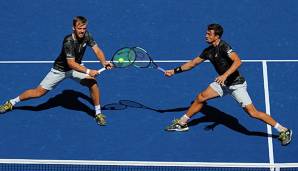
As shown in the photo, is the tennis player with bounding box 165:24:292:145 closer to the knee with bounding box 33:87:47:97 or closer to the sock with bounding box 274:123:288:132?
the sock with bounding box 274:123:288:132

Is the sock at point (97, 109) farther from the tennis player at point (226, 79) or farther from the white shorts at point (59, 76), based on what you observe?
the tennis player at point (226, 79)

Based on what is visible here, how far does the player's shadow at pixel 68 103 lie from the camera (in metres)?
10.3

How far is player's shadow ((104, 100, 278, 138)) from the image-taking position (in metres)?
9.62

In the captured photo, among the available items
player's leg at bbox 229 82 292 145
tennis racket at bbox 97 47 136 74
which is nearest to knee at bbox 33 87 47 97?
tennis racket at bbox 97 47 136 74

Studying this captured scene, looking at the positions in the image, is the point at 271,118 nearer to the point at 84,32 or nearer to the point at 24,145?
the point at 84,32

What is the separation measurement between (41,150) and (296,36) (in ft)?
18.7

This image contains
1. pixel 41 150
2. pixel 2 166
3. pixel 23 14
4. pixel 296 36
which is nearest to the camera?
pixel 2 166

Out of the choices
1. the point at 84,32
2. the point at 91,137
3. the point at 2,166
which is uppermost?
the point at 84,32

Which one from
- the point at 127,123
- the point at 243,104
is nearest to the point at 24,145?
the point at 127,123

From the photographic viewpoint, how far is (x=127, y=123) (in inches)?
389

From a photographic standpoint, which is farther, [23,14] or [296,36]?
[23,14]

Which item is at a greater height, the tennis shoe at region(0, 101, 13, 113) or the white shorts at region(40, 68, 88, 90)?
the white shorts at region(40, 68, 88, 90)

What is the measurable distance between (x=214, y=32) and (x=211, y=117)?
6.13 ft

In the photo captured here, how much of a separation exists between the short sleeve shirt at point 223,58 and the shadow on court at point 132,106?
1060 mm
